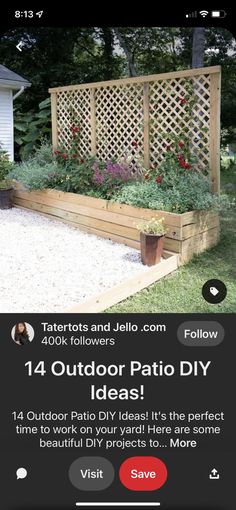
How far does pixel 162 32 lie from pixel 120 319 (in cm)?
86

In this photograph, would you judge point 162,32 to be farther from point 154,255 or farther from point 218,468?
point 154,255

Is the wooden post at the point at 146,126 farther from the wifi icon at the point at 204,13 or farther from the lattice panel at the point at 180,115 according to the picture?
the wifi icon at the point at 204,13

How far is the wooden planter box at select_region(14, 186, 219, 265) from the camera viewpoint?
367 cm

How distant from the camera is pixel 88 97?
→ 19.8 feet

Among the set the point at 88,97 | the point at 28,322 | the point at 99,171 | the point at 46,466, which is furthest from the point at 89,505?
the point at 88,97

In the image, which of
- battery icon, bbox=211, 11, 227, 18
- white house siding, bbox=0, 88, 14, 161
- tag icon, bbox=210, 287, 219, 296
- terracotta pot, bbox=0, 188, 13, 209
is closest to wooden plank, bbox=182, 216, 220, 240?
tag icon, bbox=210, 287, 219, 296

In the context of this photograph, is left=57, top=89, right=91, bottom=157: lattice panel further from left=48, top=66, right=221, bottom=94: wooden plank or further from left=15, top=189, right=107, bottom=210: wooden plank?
left=15, top=189, right=107, bottom=210: wooden plank

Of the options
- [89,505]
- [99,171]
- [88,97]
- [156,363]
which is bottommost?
[89,505]

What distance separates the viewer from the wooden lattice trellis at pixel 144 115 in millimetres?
4270

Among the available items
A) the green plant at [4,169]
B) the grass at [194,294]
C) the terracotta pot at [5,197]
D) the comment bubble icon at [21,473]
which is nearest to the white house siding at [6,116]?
the green plant at [4,169]

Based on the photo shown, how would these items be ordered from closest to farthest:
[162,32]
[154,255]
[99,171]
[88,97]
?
[162,32] < [154,255] < [99,171] < [88,97]

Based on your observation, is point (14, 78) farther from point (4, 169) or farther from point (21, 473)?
point (21, 473)

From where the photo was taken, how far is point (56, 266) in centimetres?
287

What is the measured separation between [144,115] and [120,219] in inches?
53.8
